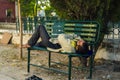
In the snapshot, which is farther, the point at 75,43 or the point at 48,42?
the point at 48,42

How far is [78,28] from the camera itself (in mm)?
7531

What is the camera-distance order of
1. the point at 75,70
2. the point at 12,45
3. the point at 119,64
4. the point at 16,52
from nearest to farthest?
the point at 75,70
the point at 119,64
the point at 16,52
the point at 12,45

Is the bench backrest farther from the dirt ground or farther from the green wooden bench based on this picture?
the dirt ground

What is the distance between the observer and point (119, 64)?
28.9ft

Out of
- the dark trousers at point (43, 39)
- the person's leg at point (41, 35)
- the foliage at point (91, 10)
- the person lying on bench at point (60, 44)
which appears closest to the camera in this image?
the person lying on bench at point (60, 44)

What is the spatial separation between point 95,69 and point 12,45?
5572 millimetres

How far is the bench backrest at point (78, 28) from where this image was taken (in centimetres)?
719

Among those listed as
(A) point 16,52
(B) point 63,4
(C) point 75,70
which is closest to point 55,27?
(B) point 63,4

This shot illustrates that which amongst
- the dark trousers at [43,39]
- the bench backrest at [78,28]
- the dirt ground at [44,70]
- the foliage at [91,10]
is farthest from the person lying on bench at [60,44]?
the foliage at [91,10]

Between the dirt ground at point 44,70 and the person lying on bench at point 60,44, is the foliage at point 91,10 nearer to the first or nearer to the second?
the dirt ground at point 44,70

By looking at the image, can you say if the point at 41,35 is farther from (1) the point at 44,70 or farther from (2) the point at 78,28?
(1) the point at 44,70

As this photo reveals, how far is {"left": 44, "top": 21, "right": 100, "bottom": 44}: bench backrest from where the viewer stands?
7195mm

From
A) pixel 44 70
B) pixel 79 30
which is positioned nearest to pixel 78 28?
pixel 79 30

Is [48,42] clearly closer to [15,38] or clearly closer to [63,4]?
[63,4]
